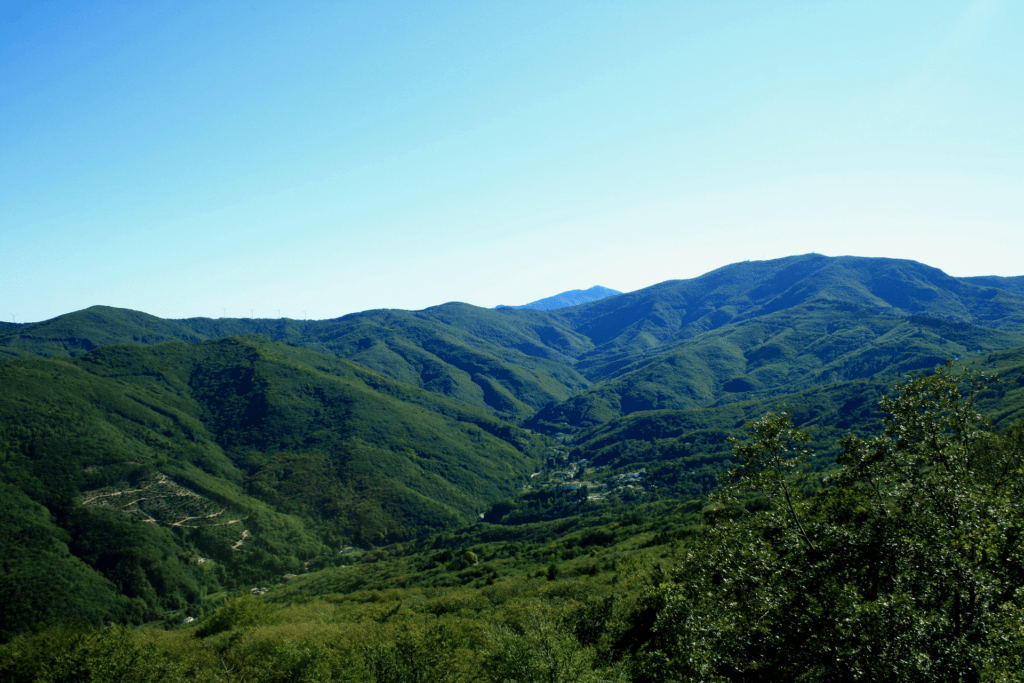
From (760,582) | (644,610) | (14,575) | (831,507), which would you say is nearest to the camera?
(760,582)

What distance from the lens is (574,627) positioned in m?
60.7

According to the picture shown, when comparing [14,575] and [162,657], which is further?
[14,575]

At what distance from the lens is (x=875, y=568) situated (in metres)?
24.2

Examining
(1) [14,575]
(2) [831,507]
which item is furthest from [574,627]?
(1) [14,575]

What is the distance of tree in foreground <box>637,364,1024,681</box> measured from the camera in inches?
787

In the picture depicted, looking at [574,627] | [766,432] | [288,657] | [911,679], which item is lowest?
[574,627]

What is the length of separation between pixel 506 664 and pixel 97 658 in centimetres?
4038

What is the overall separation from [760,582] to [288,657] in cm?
4427

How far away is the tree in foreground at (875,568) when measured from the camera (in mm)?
19984

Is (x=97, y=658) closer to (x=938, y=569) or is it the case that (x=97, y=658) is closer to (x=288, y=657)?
(x=288, y=657)

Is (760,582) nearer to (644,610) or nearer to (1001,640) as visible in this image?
(1001,640)

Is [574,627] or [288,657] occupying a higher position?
[288,657]

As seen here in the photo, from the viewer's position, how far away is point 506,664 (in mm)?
40094

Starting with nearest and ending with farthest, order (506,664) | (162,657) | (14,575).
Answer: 1. (506,664)
2. (162,657)
3. (14,575)
